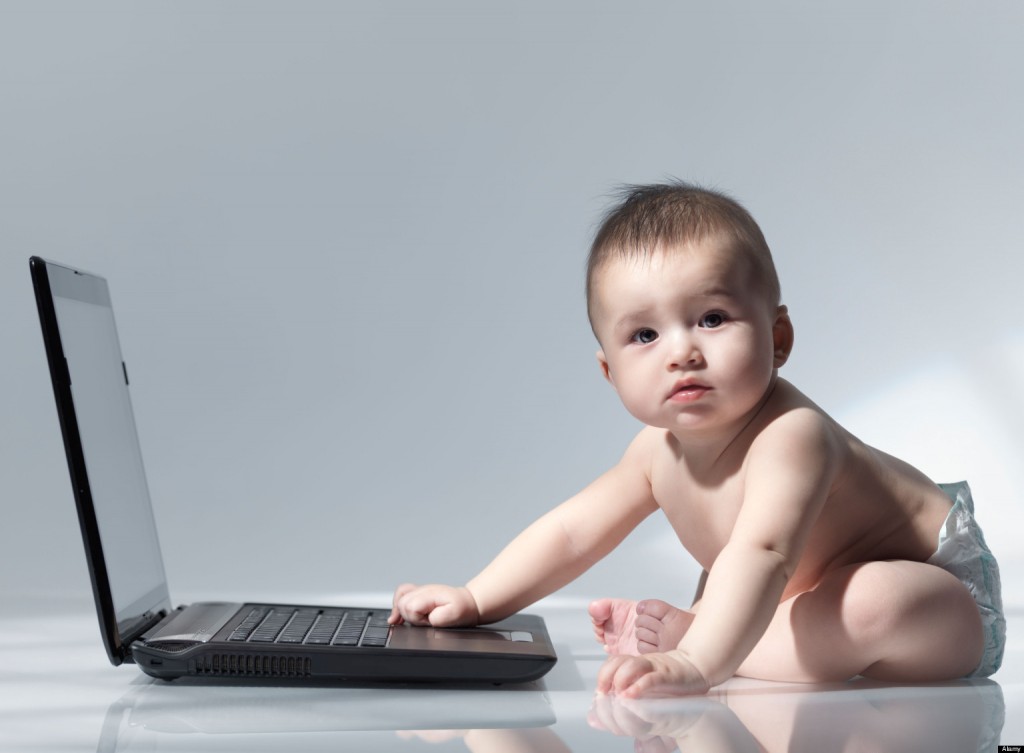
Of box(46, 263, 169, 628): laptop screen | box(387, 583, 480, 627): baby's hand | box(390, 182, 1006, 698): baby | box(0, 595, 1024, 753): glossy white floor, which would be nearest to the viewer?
box(0, 595, 1024, 753): glossy white floor

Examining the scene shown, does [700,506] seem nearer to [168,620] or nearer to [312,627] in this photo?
[312,627]

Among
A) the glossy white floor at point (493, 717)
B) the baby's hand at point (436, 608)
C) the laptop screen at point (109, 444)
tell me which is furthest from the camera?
the baby's hand at point (436, 608)

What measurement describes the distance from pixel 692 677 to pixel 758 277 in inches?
17.0

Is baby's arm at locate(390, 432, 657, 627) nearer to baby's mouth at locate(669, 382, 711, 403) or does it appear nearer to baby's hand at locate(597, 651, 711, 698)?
baby's mouth at locate(669, 382, 711, 403)

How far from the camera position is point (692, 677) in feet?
3.81

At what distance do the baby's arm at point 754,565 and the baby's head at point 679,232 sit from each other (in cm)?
16

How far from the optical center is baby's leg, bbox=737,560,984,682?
4.25ft

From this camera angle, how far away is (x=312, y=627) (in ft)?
4.72

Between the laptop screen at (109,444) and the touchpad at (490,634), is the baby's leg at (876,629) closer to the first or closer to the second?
the touchpad at (490,634)

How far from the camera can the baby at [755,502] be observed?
1.27m

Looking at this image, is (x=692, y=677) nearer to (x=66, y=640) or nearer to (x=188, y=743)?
(x=188, y=743)

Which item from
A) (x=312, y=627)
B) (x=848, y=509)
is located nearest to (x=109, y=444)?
(x=312, y=627)

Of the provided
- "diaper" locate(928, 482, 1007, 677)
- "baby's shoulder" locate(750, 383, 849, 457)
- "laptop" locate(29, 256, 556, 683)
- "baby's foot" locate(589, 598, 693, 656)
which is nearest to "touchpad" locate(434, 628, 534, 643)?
"laptop" locate(29, 256, 556, 683)

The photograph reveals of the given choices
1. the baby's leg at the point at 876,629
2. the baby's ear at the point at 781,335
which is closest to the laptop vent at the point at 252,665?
the baby's leg at the point at 876,629
